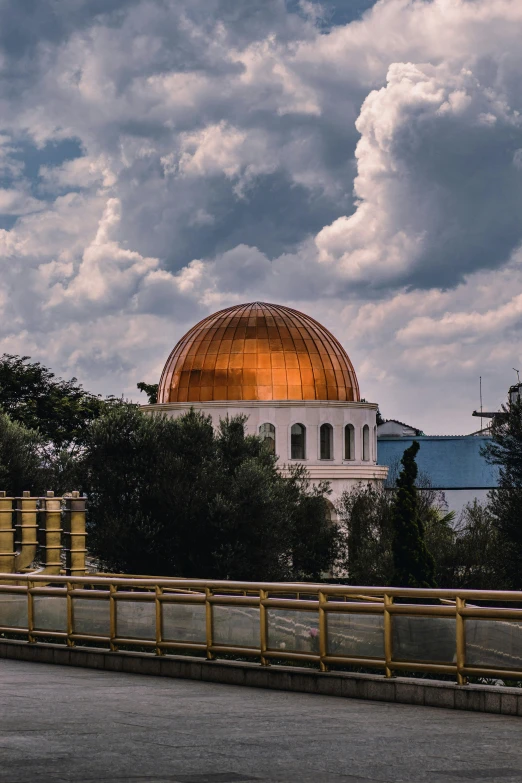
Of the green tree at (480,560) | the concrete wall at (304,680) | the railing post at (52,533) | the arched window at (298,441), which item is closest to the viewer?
the concrete wall at (304,680)

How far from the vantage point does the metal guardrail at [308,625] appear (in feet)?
45.1

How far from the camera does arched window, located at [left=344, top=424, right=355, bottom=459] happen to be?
8388cm

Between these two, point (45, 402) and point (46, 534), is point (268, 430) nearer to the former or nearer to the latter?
point (45, 402)

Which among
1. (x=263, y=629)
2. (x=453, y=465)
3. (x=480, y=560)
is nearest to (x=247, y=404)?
(x=480, y=560)

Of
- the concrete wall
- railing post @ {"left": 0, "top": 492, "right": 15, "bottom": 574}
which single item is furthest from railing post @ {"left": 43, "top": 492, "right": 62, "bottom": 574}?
the concrete wall

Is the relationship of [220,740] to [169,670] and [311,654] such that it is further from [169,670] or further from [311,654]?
[169,670]

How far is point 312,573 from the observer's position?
6881 cm

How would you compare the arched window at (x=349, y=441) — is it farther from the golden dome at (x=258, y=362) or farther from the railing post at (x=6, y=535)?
the railing post at (x=6, y=535)

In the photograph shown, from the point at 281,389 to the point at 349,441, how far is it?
5.70m

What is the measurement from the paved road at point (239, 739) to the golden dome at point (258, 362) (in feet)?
217

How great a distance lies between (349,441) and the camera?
8400cm

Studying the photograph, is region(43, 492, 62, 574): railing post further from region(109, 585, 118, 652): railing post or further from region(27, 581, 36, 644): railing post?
region(109, 585, 118, 652): railing post

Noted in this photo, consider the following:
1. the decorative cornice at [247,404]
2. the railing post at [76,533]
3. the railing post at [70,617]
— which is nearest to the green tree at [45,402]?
the decorative cornice at [247,404]

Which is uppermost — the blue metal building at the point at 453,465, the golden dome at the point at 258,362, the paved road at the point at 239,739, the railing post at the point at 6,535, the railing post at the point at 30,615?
the golden dome at the point at 258,362
